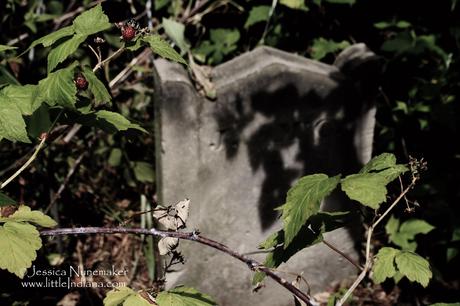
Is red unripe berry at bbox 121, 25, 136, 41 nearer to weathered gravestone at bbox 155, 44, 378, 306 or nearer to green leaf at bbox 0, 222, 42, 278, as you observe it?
green leaf at bbox 0, 222, 42, 278

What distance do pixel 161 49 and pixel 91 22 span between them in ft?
0.70

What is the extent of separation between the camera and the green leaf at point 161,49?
5.17ft

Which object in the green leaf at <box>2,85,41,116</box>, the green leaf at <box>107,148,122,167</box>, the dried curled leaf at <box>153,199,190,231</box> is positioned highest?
the green leaf at <box>2,85,41,116</box>

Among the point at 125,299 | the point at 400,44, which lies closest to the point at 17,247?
the point at 125,299

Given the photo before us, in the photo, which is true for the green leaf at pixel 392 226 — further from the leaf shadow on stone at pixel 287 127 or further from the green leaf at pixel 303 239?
the green leaf at pixel 303 239

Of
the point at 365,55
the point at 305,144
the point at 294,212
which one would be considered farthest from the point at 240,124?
the point at 294,212

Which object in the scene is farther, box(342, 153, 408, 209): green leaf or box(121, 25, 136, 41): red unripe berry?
box(121, 25, 136, 41): red unripe berry

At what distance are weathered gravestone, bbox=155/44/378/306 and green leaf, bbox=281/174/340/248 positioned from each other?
4.05 feet

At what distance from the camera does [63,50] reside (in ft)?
5.16

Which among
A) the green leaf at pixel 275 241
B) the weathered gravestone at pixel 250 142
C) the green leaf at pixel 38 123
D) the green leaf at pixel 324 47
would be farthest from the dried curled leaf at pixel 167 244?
the green leaf at pixel 324 47

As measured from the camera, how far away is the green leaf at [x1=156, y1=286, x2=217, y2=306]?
1473 millimetres

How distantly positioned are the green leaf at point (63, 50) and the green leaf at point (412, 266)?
3.50 feet

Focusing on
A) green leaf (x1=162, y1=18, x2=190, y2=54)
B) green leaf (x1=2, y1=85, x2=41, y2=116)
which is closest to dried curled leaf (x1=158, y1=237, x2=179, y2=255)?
green leaf (x1=2, y1=85, x2=41, y2=116)

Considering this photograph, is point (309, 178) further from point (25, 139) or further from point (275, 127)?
point (275, 127)
